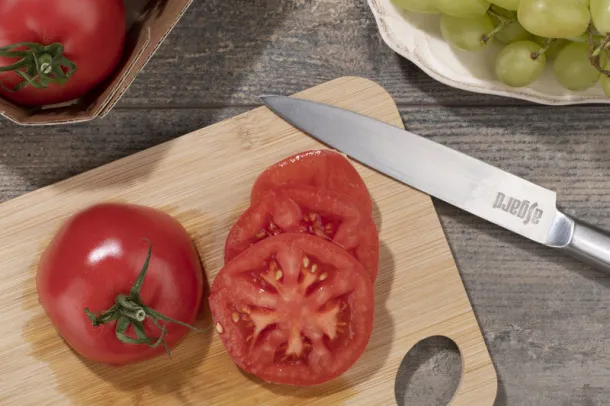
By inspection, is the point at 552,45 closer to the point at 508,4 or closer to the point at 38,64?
the point at 508,4

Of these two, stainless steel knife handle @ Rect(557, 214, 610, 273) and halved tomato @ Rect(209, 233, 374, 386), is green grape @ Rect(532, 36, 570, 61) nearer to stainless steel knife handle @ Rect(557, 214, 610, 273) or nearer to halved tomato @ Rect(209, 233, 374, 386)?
stainless steel knife handle @ Rect(557, 214, 610, 273)

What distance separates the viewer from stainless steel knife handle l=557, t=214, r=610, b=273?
1.01 meters

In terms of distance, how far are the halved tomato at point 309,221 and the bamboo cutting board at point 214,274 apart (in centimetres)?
9

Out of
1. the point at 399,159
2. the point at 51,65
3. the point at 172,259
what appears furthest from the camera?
the point at 399,159

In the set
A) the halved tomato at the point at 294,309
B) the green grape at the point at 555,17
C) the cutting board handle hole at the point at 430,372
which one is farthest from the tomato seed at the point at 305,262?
the green grape at the point at 555,17

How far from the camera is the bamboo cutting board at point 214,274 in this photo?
39.8 inches

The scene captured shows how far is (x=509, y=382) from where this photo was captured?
110 centimetres

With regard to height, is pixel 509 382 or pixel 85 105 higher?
pixel 85 105

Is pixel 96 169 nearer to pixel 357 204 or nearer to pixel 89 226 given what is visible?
pixel 89 226

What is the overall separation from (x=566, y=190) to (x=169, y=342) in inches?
24.0

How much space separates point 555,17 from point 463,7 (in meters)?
0.11

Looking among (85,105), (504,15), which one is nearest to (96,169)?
(85,105)

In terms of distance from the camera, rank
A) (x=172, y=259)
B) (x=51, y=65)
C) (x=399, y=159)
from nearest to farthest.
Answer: (x=51, y=65)
(x=172, y=259)
(x=399, y=159)

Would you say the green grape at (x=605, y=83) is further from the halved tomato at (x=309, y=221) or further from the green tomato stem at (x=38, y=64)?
the green tomato stem at (x=38, y=64)
